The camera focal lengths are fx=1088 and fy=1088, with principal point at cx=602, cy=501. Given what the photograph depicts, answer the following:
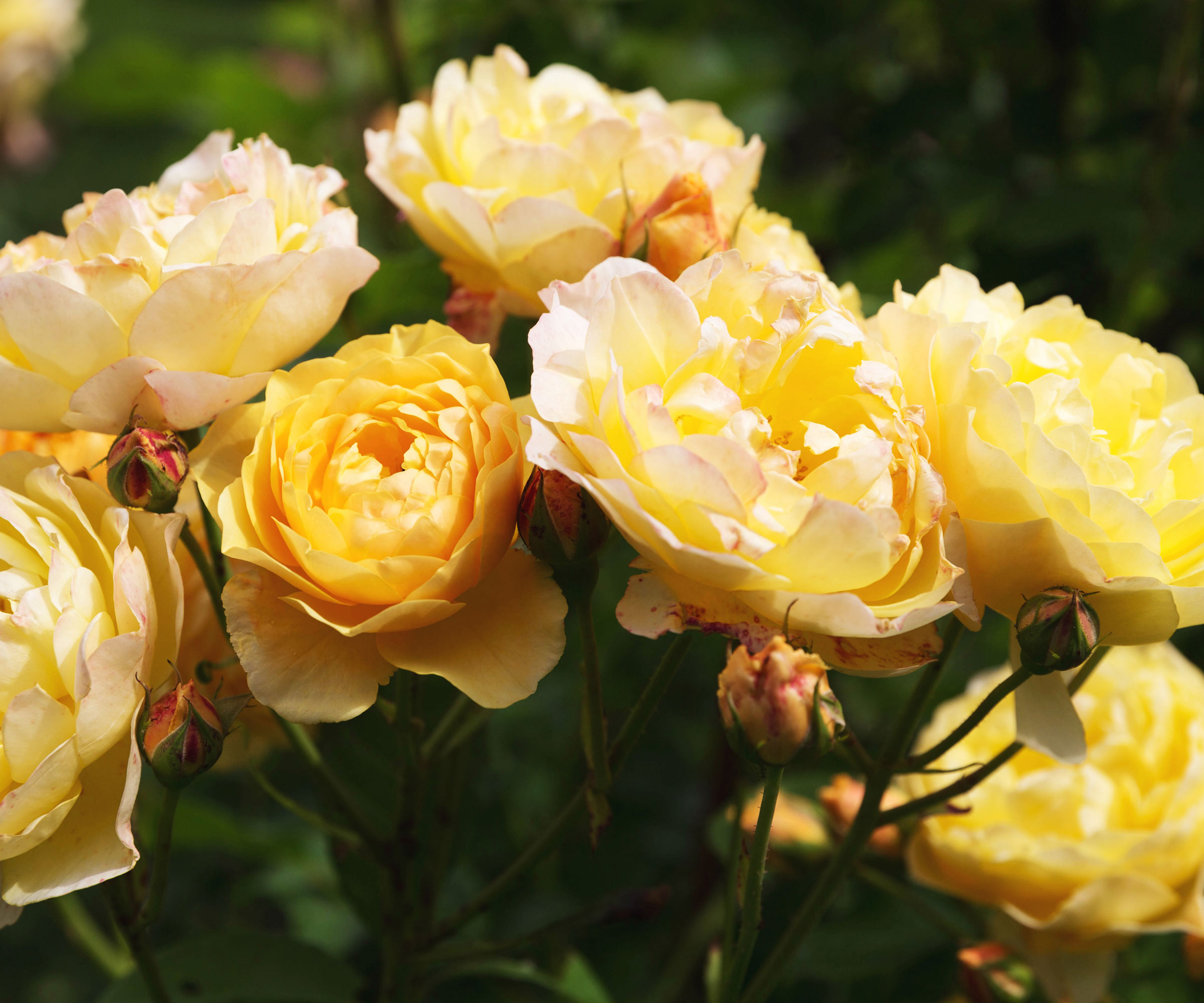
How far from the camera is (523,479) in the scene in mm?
641

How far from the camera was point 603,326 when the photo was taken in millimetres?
576

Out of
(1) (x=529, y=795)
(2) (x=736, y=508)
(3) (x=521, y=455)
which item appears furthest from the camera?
(1) (x=529, y=795)

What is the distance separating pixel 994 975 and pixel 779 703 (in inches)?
17.4

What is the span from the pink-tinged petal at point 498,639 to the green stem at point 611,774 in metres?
0.06

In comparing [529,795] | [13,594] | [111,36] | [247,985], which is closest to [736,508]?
[13,594]

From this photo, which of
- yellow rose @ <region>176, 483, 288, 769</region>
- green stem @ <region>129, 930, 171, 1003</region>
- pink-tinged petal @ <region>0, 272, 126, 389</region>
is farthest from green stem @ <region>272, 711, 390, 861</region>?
pink-tinged petal @ <region>0, 272, 126, 389</region>

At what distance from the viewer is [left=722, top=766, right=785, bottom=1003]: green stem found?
1.93ft

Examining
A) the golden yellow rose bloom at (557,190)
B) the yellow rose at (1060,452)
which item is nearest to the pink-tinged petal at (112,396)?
the golden yellow rose bloom at (557,190)

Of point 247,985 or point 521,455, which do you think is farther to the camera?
point 247,985

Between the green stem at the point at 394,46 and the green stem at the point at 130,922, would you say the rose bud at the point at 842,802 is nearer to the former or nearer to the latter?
the green stem at the point at 130,922

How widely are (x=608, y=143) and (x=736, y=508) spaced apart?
36 cm

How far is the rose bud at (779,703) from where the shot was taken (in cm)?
55

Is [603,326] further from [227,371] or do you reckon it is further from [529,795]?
[529,795]

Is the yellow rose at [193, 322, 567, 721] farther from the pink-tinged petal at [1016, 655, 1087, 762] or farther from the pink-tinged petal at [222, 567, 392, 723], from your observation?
the pink-tinged petal at [1016, 655, 1087, 762]
